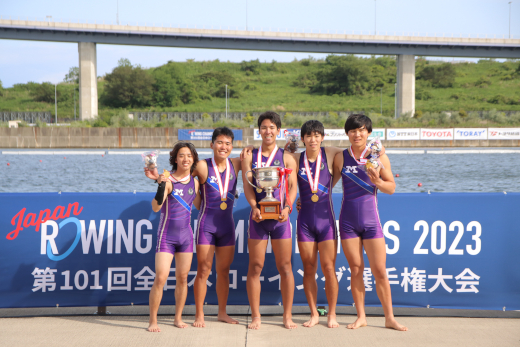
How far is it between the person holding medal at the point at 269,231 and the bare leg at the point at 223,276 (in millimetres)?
238

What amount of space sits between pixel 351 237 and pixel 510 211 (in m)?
1.97

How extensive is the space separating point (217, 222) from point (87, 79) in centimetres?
5053

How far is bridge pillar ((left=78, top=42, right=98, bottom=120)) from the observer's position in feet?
162

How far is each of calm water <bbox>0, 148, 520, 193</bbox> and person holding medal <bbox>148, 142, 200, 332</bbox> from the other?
13907 mm

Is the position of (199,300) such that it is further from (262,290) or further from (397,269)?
(397,269)

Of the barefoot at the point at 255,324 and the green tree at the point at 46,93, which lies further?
the green tree at the point at 46,93

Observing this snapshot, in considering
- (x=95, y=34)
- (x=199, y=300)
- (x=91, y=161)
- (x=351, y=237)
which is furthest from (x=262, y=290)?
(x=95, y=34)

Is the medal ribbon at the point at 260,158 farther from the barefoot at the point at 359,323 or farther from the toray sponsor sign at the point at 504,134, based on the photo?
the toray sponsor sign at the point at 504,134

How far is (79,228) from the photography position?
16.6 ft

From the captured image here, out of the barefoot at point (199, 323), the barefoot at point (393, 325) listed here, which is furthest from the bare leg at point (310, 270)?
the barefoot at point (199, 323)

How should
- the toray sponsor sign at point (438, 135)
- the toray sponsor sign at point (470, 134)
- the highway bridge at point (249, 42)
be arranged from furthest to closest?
the highway bridge at point (249, 42)
the toray sponsor sign at point (438, 135)
the toray sponsor sign at point (470, 134)

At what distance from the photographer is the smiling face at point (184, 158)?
459 centimetres

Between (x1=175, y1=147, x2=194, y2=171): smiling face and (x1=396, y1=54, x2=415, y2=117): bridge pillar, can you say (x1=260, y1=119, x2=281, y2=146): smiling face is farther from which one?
(x1=396, y1=54, x2=415, y2=117): bridge pillar

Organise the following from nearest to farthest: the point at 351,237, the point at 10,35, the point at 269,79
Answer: the point at 351,237, the point at 10,35, the point at 269,79
